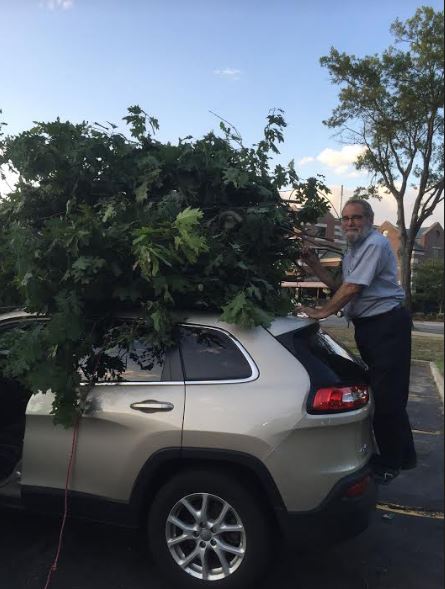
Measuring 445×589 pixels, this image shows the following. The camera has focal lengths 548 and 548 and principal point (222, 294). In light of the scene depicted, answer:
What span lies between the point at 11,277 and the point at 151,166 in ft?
4.28

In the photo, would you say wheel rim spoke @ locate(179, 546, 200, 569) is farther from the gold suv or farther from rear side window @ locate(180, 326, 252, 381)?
rear side window @ locate(180, 326, 252, 381)

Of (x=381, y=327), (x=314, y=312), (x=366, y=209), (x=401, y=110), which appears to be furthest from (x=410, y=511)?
(x=401, y=110)

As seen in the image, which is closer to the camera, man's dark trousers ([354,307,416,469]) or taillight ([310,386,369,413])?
taillight ([310,386,369,413])

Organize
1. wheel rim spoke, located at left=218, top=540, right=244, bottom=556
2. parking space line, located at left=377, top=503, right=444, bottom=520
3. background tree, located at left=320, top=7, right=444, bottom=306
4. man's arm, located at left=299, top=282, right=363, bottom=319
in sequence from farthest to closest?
background tree, located at left=320, top=7, right=444, bottom=306 → parking space line, located at left=377, top=503, right=444, bottom=520 → man's arm, located at left=299, top=282, right=363, bottom=319 → wheel rim spoke, located at left=218, top=540, right=244, bottom=556

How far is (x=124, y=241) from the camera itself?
3.19 m

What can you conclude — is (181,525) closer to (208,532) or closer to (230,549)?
(208,532)

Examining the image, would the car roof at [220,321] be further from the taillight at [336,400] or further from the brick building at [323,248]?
the brick building at [323,248]

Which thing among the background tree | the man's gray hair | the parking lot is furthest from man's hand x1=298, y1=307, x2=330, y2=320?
the background tree

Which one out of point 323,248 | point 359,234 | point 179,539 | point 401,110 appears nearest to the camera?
point 179,539

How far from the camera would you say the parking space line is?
13.9 feet

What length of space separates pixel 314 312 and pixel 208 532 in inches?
60.1

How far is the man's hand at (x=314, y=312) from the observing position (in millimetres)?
3602

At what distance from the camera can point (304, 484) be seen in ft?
9.33

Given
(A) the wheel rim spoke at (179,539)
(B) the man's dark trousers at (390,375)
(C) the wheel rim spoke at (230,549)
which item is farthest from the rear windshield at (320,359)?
(A) the wheel rim spoke at (179,539)
